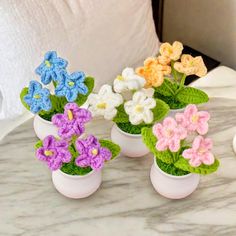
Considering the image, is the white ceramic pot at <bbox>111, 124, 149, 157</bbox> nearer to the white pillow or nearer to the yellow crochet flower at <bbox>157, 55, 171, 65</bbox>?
the yellow crochet flower at <bbox>157, 55, 171, 65</bbox>

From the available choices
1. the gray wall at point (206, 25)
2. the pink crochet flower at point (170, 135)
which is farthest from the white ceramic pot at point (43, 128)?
the gray wall at point (206, 25)

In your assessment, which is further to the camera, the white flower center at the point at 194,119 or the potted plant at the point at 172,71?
the potted plant at the point at 172,71

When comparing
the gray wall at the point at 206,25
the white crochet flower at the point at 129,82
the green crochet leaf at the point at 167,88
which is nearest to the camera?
the white crochet flower at the point at 129,82

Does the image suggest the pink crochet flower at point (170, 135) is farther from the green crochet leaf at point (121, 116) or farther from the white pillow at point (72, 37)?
the white pillow at point (72, 37)

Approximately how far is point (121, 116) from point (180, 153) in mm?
153

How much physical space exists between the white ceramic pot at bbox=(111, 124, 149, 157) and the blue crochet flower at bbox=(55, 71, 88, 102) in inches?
5.0

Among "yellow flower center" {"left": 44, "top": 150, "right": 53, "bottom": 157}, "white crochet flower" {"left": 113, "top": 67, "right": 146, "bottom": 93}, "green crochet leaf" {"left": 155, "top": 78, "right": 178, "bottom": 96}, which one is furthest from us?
"green crochet leaf" {"left": 155, "top": 78, "right": 178, "bottom": 96}

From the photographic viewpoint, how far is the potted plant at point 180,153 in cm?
76

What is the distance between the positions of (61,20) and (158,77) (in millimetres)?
314

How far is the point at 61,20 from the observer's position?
1.06 meters

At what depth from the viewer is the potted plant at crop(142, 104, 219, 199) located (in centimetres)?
76

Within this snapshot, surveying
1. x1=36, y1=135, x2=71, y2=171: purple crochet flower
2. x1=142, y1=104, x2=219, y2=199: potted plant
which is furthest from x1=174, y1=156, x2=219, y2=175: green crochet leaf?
x1=36, y1=135, x2=71, y2=171: purple crochet flower

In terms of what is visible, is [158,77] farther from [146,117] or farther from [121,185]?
[121,185]

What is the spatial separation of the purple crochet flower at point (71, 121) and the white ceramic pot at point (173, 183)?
0.57 feet
